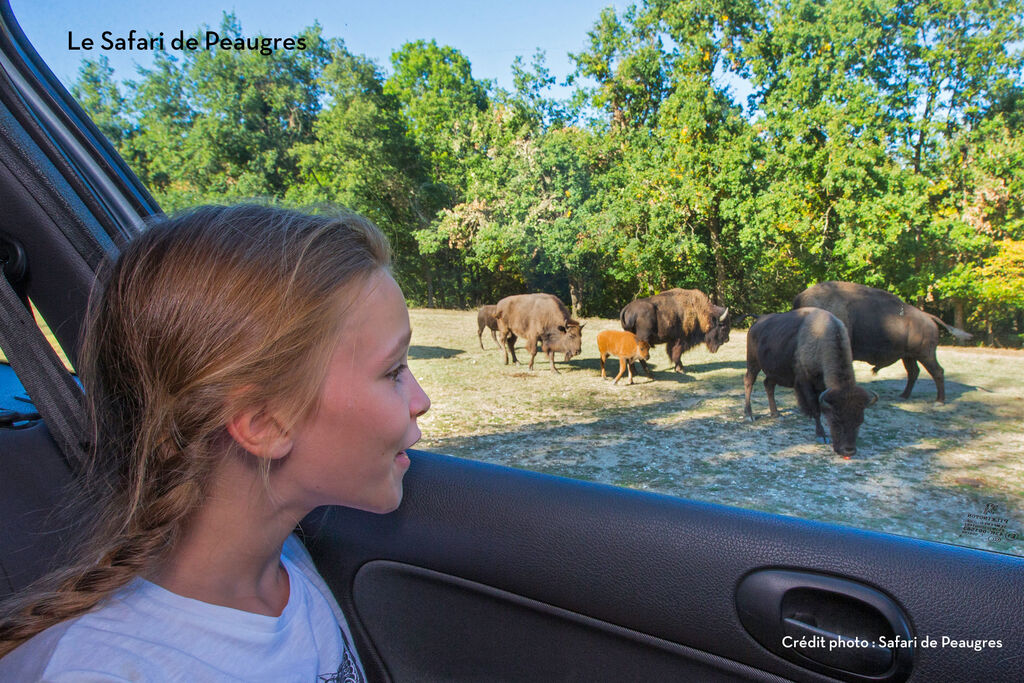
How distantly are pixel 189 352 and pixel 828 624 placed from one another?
118cm

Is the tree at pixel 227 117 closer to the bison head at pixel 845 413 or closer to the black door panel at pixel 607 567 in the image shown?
the black door panel at pixel 607 567

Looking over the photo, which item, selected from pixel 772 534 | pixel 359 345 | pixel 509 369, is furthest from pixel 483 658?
pixel 509 369

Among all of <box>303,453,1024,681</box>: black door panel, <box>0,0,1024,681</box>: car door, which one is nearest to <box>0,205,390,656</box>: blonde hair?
<box>0,0,1024,681</box>: car door

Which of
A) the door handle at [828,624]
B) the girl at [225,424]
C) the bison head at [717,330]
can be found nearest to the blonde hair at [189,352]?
the girl at [225,424]

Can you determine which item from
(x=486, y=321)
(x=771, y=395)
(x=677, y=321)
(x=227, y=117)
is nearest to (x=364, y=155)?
(x=227, y=117)

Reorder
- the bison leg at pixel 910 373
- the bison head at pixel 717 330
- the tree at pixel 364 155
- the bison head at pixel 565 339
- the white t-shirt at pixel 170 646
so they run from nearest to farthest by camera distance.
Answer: the white t-shirt at pixel 170 646 → the bison leg at pixel 910 373 → the tree at pixel 364 155 → the bison head at pixel 717 330 → the bison head at pixel 565 339

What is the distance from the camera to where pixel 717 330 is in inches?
84.7

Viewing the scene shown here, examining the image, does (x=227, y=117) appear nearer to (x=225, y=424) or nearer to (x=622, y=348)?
(x=225, y=424)

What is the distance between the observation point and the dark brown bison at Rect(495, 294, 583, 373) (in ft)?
7.29

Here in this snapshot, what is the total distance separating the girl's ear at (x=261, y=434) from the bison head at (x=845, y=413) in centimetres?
151

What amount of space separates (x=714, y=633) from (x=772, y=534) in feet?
0.72

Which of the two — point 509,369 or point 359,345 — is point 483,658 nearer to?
point 359,345

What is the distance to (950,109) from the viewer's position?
146cm

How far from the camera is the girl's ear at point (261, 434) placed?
3.02 ft
